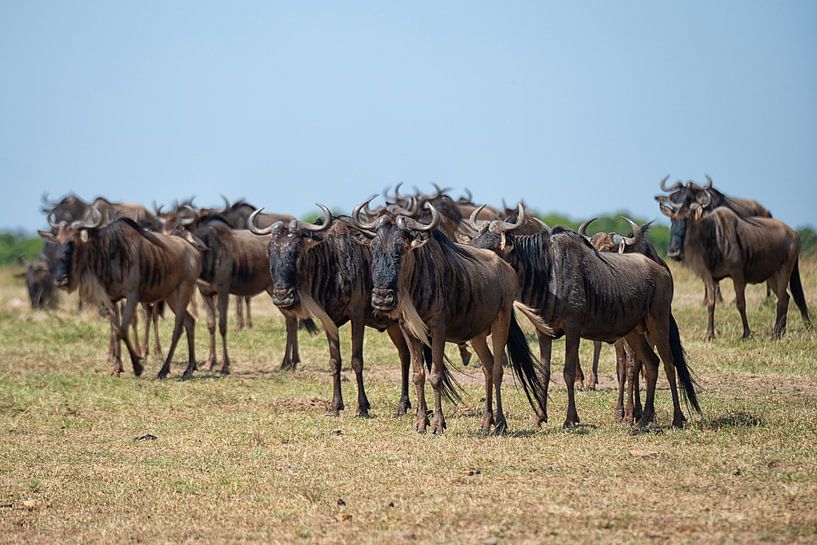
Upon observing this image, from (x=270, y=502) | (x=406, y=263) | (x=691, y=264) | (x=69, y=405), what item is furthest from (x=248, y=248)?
(x=270, y=502)

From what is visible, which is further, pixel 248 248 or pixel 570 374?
pixel 248 248

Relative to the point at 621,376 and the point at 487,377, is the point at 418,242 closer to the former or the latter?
the point at 487,377

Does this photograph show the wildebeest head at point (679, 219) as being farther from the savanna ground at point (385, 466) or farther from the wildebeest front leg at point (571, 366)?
the wildebeest front leg at point (571, 366)

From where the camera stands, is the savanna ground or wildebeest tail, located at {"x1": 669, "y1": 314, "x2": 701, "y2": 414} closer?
the savanna ground

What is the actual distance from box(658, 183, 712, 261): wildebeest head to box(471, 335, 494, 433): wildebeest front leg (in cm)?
842

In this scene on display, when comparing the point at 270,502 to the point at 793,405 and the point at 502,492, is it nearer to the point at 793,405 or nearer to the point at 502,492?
the point at 502,492

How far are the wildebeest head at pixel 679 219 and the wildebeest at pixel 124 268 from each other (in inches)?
281

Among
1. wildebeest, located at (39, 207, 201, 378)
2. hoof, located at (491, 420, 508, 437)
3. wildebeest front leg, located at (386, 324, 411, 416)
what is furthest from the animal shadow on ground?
wildebeest, located at (39, 207, 201, 378)

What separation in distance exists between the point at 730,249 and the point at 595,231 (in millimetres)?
22663

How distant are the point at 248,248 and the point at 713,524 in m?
11.8

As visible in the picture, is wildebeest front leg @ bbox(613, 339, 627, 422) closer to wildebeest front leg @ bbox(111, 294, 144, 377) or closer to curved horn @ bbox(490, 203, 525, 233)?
curved horn @ bbox(490, 203, 525, 233)

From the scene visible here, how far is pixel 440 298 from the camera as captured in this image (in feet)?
33.1

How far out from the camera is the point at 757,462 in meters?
8.30

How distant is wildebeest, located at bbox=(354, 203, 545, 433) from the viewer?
9938 mm
